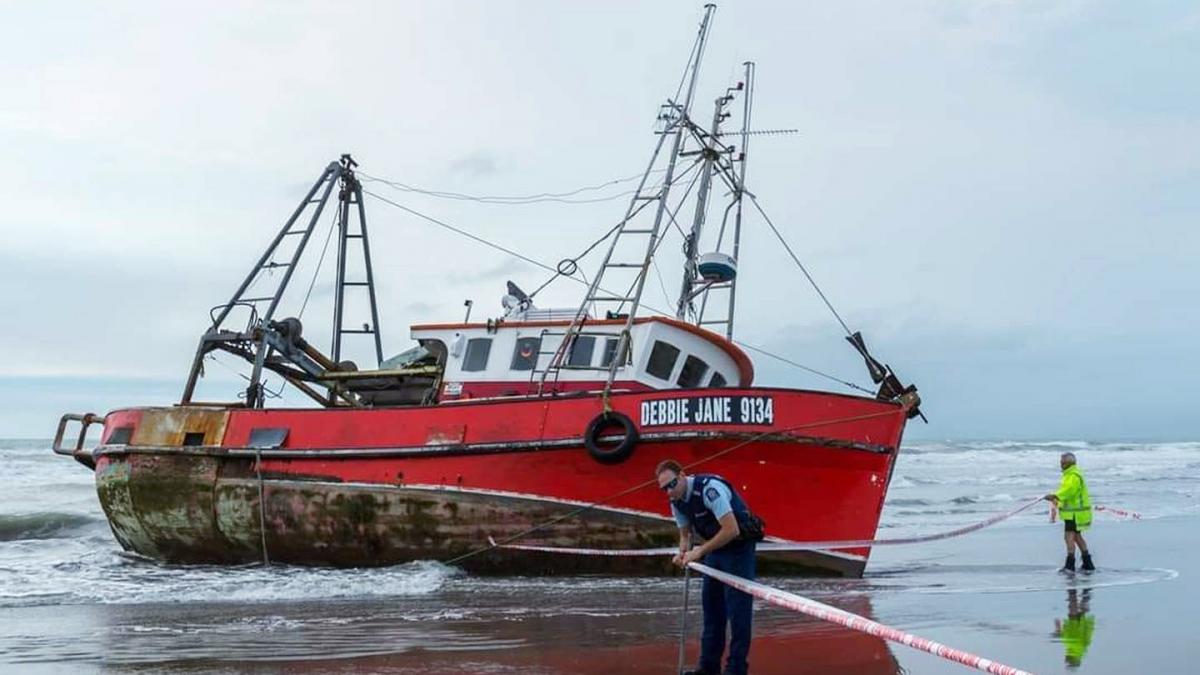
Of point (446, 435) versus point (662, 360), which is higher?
point (662, 360)

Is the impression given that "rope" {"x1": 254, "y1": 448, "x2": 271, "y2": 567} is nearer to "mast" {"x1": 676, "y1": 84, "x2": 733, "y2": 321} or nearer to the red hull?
the red hull

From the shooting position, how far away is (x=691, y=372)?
41.8 feet

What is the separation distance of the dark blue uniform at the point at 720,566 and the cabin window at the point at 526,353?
6443 mm

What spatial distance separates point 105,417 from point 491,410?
6627mm

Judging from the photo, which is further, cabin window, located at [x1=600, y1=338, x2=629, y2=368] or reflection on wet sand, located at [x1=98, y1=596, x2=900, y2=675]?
cabin window, located at [x1=600, y1=338, x2=629, y2=368]

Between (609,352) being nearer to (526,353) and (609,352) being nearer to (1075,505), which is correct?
(526,353)

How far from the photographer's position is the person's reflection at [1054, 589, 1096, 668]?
750 cm

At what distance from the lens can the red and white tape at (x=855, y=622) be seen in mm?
4824

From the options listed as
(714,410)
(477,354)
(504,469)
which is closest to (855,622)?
(714,410)

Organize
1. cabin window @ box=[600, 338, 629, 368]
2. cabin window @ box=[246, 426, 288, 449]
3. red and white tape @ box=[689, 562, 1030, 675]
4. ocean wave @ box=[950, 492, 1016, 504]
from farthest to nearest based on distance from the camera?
ocean wave @ box=[950, 492, 1016, 504], cabin window @ box=[246, 426, 288, 449], cabin window @ box=[600, 338, 629, 368], red and white tape @ box=[689, 562, 1030, 675]

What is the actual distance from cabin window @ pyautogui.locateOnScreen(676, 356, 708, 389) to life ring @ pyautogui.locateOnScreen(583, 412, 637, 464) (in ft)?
5.03

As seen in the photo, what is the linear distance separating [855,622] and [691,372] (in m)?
7.34

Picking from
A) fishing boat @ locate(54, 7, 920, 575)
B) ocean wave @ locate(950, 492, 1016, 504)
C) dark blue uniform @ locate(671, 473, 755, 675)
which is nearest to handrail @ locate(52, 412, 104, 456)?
fishing boat @ locate(54, 7, 920, 575)

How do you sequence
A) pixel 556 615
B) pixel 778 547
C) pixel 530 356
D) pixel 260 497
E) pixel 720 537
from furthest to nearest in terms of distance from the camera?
pixel 260 497, pixel 530 356, pixel 778 547, pixel 556 615, pixel 720 537
